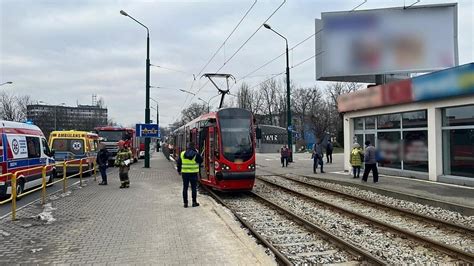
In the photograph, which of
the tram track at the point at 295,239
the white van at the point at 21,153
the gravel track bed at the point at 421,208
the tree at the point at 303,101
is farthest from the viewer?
the tree at the point at 303,101

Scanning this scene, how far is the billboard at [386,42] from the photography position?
22781mm

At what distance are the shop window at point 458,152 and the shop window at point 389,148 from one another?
278 cm

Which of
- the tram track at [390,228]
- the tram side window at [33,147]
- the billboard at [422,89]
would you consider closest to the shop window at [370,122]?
the billboard at [422,89]

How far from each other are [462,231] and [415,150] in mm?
8970

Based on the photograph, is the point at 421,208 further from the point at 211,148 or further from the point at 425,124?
the point at 211,148

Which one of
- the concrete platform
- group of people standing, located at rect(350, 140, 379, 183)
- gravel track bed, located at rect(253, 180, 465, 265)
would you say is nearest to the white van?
gravel track bed, located at rect(253, 180, 465, 265)

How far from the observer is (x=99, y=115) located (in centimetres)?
8538

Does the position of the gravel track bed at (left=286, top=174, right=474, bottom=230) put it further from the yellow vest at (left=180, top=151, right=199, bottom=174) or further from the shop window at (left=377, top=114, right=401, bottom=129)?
the yellow vest at (left=180, top=151, right=199, bottom=174)

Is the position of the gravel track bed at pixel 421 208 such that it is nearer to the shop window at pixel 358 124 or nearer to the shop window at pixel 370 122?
the shop window at pixel 370 122

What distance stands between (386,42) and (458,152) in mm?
10588

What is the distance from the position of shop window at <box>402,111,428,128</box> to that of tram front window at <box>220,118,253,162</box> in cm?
716

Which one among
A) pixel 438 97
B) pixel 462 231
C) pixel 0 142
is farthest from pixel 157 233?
pixel 438 97

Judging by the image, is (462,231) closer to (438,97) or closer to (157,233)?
(157,233)

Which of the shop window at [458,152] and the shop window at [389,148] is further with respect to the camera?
the shop window at [389,148]
